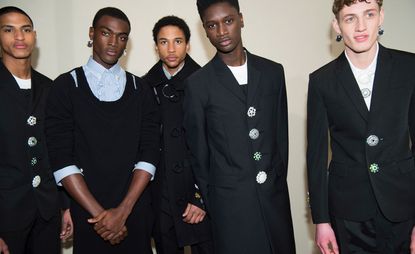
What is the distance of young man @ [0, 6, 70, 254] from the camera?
2195mm

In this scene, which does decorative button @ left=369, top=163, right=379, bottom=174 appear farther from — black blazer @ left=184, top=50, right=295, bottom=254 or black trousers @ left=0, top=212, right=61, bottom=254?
black trousers @ left=0, top=212, right=61, bottom=254

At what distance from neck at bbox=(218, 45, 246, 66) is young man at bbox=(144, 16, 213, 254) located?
0.35 meters

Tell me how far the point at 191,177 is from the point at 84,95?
807 mm

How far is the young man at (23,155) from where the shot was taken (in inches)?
86.4

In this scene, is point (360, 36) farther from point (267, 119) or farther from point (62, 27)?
point (62, 27)

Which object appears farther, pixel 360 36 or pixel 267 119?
pixel 267 119

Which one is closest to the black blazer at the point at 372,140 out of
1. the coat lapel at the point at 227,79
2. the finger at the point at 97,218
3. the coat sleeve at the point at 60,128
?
the coat lapel at the point at 227,79

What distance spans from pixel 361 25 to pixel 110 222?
1606 mm

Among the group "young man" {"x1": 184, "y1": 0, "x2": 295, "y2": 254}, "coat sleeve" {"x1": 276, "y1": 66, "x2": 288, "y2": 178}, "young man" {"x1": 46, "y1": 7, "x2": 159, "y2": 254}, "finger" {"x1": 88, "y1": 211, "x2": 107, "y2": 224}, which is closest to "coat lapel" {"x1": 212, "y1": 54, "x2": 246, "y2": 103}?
"young man" {"x1": 184, "y1": 0, "x2": 295, "y2": 254}

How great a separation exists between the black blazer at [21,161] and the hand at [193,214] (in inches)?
30.4

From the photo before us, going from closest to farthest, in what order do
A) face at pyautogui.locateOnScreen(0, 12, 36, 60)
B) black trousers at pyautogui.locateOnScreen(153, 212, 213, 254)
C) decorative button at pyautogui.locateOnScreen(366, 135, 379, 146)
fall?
decorative button at pyautogui.locateOnScreen(366, 135, 379, 146), face at pyautogui.locateOnScreen(0, 12, 36, 60), black trousers at pyautogui.locateOnScreen(153, 212, 213, 254)

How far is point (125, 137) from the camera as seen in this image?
2.21m

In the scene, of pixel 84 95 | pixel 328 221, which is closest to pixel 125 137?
pixel 84 95

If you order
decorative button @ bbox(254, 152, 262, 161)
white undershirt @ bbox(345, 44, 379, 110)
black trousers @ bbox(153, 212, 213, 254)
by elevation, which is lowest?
black trousers @ bbox(153, 212, 213, 254)
